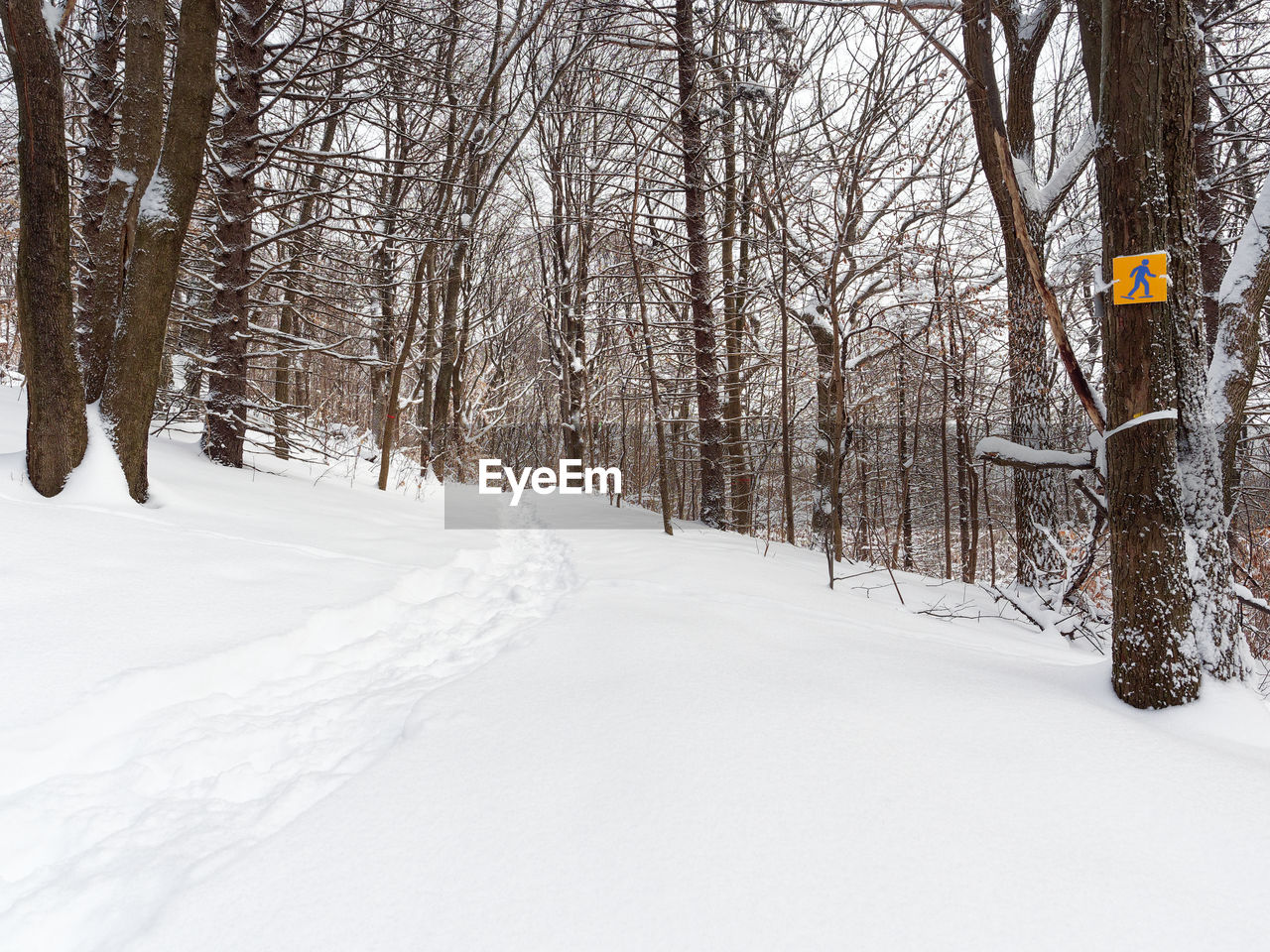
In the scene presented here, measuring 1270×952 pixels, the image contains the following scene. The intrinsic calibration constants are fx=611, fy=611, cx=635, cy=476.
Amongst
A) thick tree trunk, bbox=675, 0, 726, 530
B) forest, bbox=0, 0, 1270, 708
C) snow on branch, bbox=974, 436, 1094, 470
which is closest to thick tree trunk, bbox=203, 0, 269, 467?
forest, bbox=0, 0, 1270, 708

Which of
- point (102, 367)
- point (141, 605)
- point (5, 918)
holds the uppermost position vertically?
point (102, 367)

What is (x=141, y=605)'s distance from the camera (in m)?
2.60

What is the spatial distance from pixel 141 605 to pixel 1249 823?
149 inches

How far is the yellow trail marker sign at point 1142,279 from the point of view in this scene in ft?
7.08

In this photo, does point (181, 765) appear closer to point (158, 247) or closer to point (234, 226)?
point (158, 247)

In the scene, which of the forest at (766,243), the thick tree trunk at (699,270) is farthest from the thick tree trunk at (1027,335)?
the thick tree trunk at (699,270)

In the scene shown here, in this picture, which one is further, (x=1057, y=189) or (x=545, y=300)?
(x=545, y=300)

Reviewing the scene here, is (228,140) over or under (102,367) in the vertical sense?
over

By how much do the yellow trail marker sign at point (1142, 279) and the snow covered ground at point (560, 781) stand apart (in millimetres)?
1416

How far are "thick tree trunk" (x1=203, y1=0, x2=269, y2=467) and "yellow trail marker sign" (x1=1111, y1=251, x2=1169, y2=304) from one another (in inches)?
290

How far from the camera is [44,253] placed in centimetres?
345

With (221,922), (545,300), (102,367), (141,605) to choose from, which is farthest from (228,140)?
(545,300)

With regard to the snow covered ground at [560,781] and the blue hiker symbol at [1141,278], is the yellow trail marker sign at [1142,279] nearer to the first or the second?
the blue hiker symbol at [1141,278]

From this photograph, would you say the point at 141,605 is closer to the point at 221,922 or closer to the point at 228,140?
the point at 221,922
